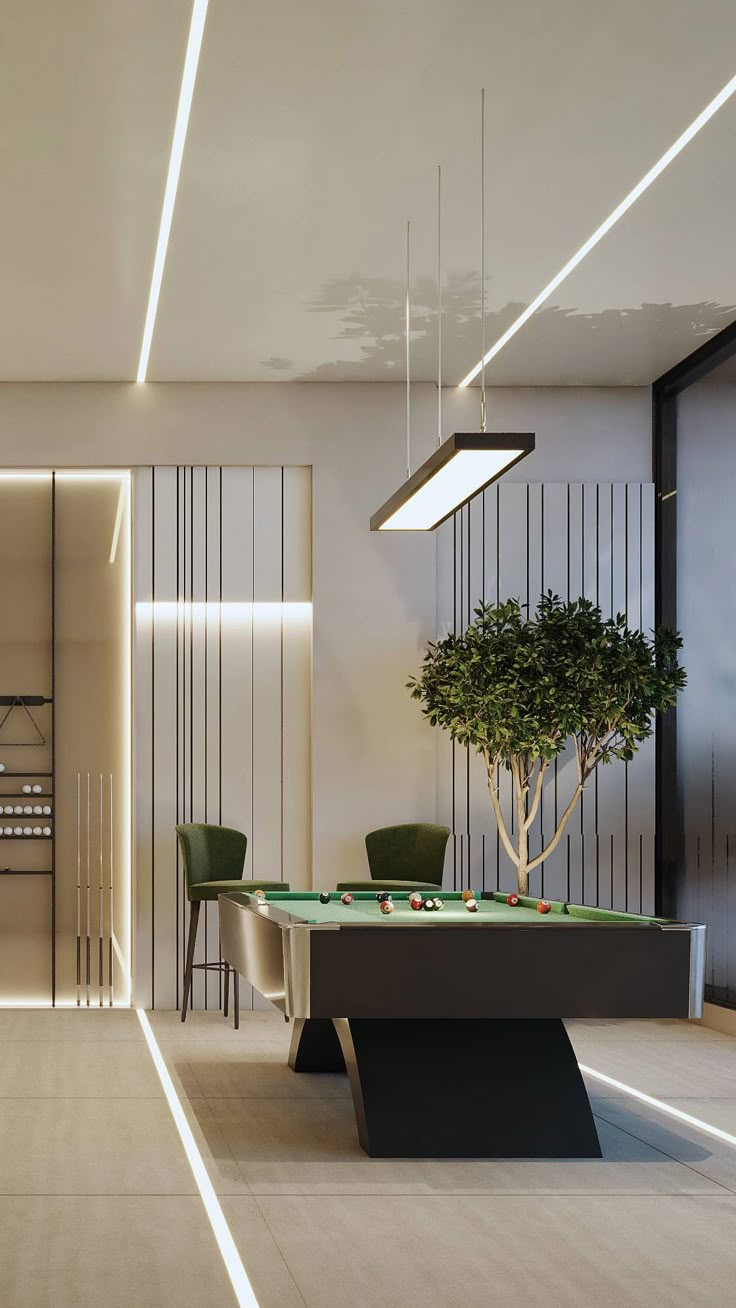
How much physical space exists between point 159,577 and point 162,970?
7.71 ft

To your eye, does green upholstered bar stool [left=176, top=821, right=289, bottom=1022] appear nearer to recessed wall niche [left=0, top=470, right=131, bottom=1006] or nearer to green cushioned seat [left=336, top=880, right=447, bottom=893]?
green cushioned seat [left=336, top=880, right=447, bottom=893]

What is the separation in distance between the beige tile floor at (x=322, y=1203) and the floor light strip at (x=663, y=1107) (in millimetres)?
71

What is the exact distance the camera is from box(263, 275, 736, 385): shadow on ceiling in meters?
7.09

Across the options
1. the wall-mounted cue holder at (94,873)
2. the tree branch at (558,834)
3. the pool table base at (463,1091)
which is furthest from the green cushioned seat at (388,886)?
the pool table base at (463,1091)

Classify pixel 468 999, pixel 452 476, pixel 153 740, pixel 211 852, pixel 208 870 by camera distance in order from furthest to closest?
pixel 153 740, pixel 211 852, pixel 208 870, pixel 452 476, pixel 468 999

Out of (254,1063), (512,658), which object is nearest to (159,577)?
(512,658)

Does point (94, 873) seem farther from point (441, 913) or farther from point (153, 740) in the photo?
point (441, 913)

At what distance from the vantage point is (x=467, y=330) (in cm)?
760

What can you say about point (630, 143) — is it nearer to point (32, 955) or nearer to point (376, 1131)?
point (376, 1131)

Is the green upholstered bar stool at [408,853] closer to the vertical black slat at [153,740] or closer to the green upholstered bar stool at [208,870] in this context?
the green upholstered bar stool at [208,870]

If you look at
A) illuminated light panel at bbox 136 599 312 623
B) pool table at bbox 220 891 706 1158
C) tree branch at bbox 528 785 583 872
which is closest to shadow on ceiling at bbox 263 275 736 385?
illuminated light panel at bbox 136 599 312 623

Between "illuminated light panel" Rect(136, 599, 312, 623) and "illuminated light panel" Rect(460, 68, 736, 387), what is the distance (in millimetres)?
1861

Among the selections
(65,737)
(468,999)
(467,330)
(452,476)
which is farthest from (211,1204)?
(467,330)

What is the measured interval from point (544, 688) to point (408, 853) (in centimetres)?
139
